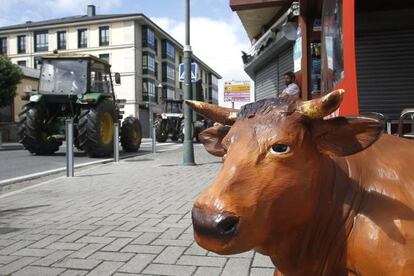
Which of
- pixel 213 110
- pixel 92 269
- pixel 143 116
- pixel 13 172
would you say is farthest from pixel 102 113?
pixel 143 116

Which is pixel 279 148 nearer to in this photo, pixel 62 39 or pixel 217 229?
pixel 217 229

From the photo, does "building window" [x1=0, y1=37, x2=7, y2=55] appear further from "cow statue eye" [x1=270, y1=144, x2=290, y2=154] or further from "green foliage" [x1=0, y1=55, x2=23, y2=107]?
"cow statue eye" [x1=270, y1=144, x2=290, y2=154]

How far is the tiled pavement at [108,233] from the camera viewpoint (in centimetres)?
347

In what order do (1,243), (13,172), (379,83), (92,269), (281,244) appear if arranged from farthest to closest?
(13,172) → (379,83) → (1,243) → (92,269) → (281,244)

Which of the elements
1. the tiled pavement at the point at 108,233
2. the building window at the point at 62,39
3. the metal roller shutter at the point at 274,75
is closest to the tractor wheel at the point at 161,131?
the metal roller shutter at the point at 274,75

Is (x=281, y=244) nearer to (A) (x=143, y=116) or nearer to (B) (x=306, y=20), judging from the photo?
(B) (x=306, y=20)

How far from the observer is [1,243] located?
4230mm

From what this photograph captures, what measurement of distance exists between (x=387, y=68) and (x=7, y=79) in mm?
26375

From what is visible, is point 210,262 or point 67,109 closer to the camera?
point 210,262

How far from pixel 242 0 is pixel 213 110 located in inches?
298

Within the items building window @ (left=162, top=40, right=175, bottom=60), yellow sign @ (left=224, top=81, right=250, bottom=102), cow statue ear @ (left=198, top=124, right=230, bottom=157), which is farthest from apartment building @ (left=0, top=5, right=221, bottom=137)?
cow statue ear @ (left=198, top=124, right=230, bottom=157)

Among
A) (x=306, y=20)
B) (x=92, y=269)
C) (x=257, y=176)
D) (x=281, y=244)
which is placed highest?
(x=306, y=20)

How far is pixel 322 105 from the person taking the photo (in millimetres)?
1432

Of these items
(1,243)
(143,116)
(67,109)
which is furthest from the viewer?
(143,116)
